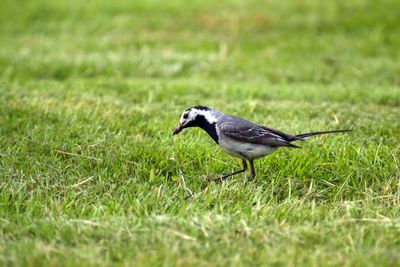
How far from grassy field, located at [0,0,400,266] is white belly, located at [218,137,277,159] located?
22 cm

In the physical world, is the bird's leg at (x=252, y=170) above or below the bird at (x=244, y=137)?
below

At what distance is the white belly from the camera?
5426 millimetres

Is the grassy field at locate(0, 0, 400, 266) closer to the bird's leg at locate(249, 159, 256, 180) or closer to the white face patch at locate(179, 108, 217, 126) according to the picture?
the bird's leg at locate(249, 159, 256, 180)

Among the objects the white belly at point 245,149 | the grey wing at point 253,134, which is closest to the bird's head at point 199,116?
the grey wing at point 253,134

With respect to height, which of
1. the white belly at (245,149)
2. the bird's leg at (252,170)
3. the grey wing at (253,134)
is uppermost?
the grey wing at (253,134)

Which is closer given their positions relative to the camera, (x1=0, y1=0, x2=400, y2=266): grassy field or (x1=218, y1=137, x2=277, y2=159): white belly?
(x1=0, y1=0, x2=400, y2=266): grassy field

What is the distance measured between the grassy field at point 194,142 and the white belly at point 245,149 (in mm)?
216

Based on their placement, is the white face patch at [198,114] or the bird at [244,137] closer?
the bird at [244,137]

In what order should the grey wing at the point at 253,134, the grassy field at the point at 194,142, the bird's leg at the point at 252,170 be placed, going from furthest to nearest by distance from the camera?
1. the bird's leg at the point at 252,170
2. the grey wing at the point at 253,134
3. the grassy field at the point at 194,142

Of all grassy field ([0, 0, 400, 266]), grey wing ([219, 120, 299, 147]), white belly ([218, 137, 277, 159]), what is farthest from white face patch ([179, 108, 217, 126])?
grassy field ([0, 0, 400, 266])

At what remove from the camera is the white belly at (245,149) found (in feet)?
17.8

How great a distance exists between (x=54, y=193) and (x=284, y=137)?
75.9 inches

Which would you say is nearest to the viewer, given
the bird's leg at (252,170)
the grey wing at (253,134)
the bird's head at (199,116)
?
the grey wing at (253,134)

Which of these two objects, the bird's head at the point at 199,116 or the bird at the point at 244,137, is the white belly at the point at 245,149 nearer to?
the bird at the point at 244,137
